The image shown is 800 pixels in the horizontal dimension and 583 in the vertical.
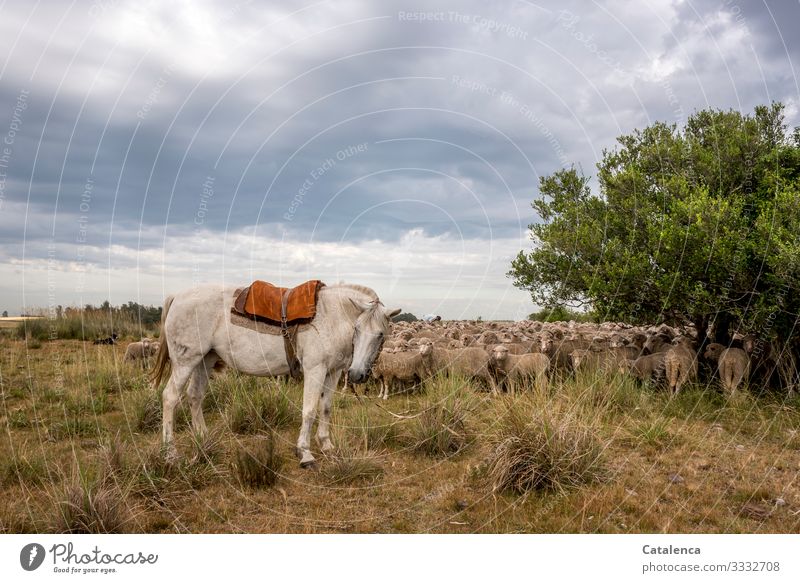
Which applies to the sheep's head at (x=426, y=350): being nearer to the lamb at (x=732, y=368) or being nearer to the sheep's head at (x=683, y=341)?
the sheep's head at (x=683, y=341)

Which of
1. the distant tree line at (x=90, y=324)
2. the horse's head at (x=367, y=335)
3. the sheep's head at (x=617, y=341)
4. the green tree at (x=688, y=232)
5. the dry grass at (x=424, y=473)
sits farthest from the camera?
the distant tree line at (x=90, y=324)

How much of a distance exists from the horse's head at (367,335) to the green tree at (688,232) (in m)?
7.11

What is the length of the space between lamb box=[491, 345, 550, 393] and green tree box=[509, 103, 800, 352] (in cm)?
215

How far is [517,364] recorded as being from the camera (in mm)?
12461

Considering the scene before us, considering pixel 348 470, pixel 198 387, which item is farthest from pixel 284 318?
pixel 348 470

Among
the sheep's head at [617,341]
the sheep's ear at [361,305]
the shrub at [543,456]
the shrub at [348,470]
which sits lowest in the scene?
the shrub at [348,470]

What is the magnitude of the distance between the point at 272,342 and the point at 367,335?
4.98ft

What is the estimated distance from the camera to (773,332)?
1151cm

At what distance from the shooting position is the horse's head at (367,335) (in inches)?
280

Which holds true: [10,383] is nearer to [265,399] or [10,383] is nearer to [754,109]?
[265,399]

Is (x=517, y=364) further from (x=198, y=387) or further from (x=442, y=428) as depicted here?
(x=198, y=387)

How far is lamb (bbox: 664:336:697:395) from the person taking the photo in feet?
38.6

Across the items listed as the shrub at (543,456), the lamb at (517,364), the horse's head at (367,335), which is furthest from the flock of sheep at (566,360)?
the horse's head at (367,335)
